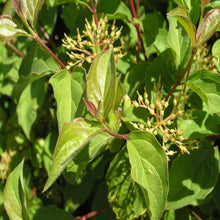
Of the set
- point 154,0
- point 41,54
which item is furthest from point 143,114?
point 154,0

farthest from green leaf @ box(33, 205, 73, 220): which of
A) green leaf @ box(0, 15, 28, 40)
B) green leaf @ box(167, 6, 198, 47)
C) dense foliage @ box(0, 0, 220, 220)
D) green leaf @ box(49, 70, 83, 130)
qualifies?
green leaf @ box(167, 6, 198, 47)

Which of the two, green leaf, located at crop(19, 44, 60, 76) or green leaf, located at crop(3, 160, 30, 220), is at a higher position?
green leaf, located at crop(19, 44, 60, 76)

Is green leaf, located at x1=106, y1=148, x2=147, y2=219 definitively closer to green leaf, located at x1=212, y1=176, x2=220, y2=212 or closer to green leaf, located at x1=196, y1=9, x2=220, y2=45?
green leaf, located at x1=212, y1=176, x2=220, y2=212

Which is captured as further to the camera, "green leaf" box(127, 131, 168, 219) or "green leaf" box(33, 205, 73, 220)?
"green leaf" box(33, 205, 73, 220)

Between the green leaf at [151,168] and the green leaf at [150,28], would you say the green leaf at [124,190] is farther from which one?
the green leaf at [150,28]

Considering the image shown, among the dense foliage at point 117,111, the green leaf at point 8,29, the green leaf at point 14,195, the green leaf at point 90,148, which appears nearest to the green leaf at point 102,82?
the dense foliage at point 117,111

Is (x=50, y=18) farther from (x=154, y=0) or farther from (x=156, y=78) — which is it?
(x=156, y=78)
